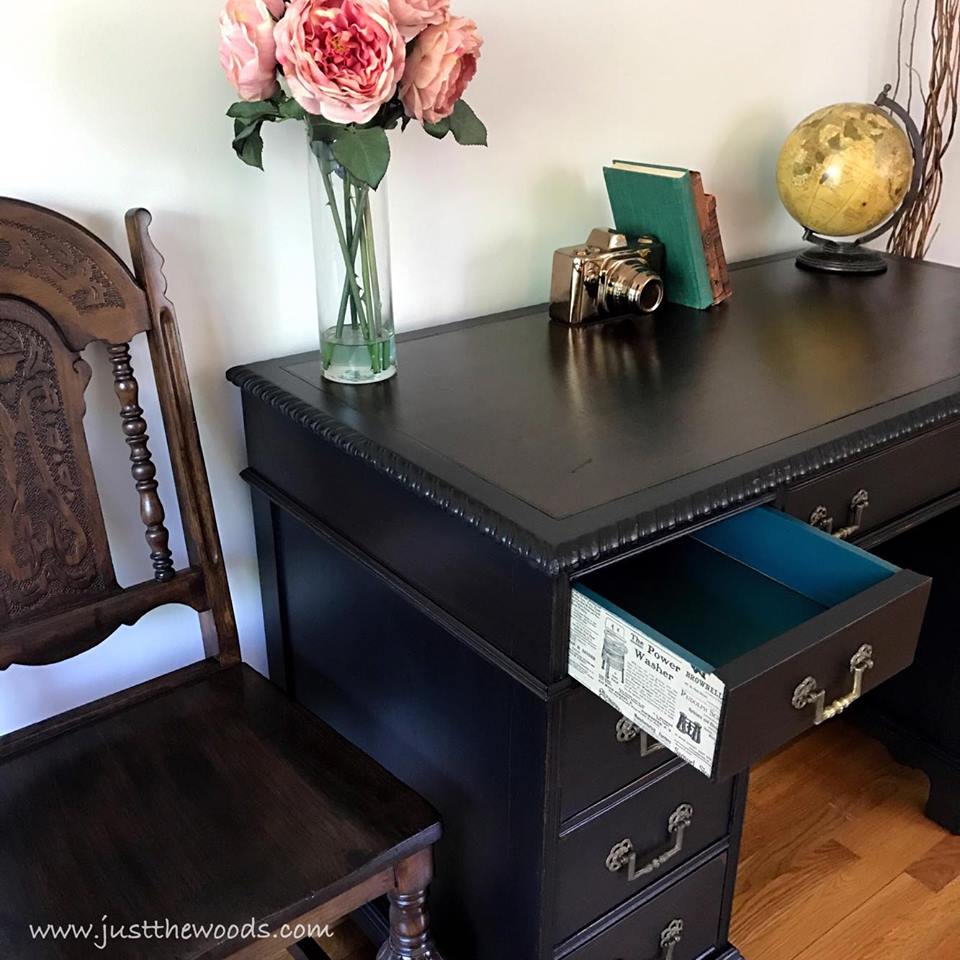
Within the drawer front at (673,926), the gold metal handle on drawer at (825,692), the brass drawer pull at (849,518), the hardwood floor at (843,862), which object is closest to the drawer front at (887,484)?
the brass drawer pull at (849,518)

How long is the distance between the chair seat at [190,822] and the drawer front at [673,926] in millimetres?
292

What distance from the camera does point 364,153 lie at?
3.10 feet

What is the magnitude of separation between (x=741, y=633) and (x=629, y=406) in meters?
0.26

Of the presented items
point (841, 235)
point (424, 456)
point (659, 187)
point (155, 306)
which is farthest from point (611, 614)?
point (841, 235)

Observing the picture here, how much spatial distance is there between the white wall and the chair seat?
20 centimetres

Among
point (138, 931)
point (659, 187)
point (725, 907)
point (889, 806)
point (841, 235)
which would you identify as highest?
point (659, 187)

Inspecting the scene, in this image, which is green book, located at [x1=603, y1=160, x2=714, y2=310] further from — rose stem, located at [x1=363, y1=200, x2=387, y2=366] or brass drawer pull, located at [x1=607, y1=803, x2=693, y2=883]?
brass drawer pull, located at [x1=607, y1=803, x2=693, y2=883]

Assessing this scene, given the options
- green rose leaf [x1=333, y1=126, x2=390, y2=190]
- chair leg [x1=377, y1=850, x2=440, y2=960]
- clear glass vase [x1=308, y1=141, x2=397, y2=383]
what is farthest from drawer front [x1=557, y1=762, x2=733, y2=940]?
green rose leaf [x1=333, y1=126, x2=390, y2=190]

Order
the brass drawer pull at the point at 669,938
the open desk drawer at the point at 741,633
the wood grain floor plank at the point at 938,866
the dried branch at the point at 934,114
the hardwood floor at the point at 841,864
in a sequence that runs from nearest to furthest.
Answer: the open desk drawer at the point at 741,633
the brass drawer pull at the point at 669,938
the hardwood floor at the point at 841,864
the wood grain floor plank at the point at 938,866
the dried branch at the point at 934,114

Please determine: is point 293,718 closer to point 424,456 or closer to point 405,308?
point 424,456

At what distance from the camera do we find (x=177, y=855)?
2.92 ft

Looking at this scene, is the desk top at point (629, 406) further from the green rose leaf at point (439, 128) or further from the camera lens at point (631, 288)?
the green rose leaf at point (439, 128)

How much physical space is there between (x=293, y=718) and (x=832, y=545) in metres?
0.57

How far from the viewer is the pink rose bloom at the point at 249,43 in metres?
0.89
